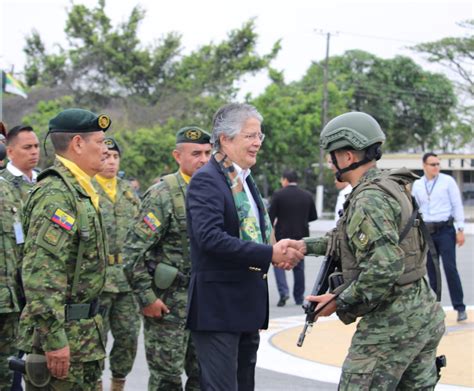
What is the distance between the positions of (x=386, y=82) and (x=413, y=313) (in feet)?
202

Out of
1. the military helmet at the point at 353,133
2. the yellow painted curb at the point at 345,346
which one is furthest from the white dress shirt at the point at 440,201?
the military helmet at the point at 353,133

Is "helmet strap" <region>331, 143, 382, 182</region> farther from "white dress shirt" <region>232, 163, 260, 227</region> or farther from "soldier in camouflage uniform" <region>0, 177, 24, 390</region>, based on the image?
"soldier in camouflage uniform" <region>0, 177, 24, 390</region>

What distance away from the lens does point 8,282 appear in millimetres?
6031

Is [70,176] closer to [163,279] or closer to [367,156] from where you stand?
[163,279]

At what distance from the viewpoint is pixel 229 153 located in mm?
5055

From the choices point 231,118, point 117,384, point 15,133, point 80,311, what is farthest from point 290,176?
point 80,311

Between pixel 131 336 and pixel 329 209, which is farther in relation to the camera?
pixel 329 209

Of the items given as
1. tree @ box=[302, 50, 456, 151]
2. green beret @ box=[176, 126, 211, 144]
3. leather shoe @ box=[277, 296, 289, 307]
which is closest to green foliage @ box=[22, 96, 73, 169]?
leather shoe @ box=[277, 296, 289, 307]

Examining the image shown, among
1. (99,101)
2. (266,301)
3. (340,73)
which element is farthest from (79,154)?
(340,73)

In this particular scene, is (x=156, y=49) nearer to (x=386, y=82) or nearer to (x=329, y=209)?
(x=329, y=209)

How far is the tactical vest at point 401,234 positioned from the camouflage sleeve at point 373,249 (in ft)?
0.18

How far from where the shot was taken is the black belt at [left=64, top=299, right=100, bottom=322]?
471cm

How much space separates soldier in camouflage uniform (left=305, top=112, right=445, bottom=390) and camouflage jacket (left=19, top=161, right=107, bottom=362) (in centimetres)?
126

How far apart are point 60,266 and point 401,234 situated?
1.83 meters
